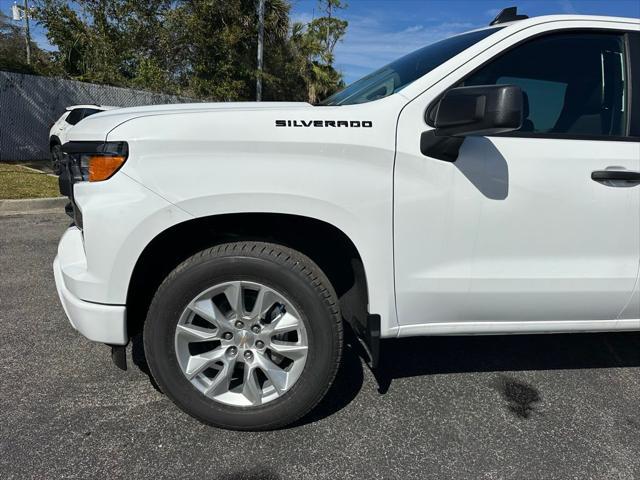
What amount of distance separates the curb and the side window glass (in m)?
7.01

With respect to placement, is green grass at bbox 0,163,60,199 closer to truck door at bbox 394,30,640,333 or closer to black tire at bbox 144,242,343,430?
black tire at bbox 144,242,343,430

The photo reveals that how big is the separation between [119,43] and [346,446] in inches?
690

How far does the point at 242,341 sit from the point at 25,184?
7.95 m

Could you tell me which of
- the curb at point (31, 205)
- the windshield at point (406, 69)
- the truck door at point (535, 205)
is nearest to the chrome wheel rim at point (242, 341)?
the truck door at point (535, 205)

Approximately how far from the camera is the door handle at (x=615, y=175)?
232cm

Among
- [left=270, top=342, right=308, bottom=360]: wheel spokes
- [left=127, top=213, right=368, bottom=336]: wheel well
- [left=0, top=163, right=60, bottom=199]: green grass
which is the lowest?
[left=270, top=342, right=308, bottom=360]: wheel spokes

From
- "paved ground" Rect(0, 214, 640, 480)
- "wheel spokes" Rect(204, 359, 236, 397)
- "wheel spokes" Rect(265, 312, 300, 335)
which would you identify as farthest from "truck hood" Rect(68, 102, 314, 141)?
"paved ground" Rect(0, 214, 640, 480)

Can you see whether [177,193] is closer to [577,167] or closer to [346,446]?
[346,446]

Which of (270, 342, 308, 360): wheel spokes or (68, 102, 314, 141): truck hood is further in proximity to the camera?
Result: (270, 342, 308, 360): wheel spokes

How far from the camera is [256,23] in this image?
1923cm

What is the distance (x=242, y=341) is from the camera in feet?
7.54

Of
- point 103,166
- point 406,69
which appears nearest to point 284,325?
point 103,166

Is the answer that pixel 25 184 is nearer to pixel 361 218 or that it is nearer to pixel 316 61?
pixel 361 218

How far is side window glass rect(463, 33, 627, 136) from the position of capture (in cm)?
238
